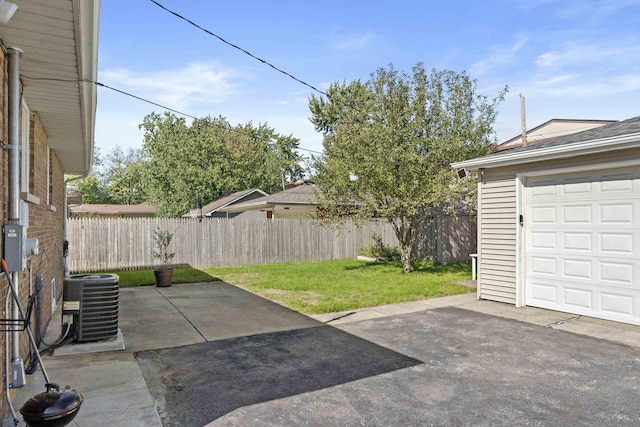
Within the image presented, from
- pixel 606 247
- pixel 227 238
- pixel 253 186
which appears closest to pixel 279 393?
pixel 606 247

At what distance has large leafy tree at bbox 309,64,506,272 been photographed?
10969 mm

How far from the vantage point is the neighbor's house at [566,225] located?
19.9ft

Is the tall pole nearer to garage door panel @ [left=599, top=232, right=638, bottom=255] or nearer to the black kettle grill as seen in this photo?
garage door panel @ [left=599, top=232, right=638, bottom=255]

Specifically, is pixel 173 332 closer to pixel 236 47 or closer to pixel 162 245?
pixel 236 47

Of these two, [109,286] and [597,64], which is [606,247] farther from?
[597,64]

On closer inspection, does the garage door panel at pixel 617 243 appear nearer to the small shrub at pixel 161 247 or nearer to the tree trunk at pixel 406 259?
the tree trunk at pixel 406 259

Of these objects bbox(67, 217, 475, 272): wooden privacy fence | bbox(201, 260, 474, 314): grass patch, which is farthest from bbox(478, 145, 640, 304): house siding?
bbox(67, 217, 475, 272): wooden privacy fence

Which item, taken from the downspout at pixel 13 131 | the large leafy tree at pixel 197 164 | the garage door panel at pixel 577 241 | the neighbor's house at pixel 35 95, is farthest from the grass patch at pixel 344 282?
the large leafy tree at pixel 197 164

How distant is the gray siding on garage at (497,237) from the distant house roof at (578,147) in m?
0.38

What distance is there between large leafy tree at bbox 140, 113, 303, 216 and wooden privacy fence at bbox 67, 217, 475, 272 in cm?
1242

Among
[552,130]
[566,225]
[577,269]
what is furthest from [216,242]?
[552,130]

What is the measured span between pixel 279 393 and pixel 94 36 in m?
3.17

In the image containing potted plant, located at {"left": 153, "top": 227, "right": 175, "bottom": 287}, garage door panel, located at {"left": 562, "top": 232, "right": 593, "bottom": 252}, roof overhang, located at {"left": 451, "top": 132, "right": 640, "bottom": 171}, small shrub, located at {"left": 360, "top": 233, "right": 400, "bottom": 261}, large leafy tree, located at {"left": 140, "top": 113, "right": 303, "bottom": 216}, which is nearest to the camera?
roof overhang, located at {"left": 451, "top": 132, "right": 640, "bottom": 171}

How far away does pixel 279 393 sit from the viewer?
146 inches
